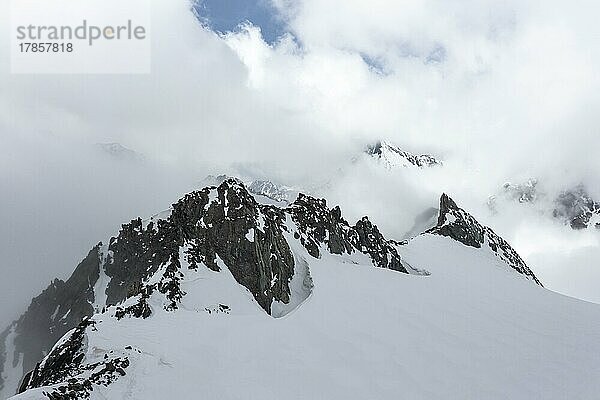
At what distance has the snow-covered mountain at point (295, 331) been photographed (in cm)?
1725

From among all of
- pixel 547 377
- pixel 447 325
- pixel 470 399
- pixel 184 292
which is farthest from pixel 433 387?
pixel 184 292

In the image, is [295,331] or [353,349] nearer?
[353,349]

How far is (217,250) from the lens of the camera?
137ft

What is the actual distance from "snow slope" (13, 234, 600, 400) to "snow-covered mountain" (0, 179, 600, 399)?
85 mm

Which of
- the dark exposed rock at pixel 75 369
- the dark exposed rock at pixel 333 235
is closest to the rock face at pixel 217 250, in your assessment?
the dark exposed rock at pixel 75 369

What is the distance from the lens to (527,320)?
2952 centimetres

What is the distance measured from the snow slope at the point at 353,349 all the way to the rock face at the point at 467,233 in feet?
222

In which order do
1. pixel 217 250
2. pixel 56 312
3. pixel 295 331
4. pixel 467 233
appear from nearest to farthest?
pixel 295 331 → pixel 217 250 → pixel 467 233 → pixel 56 312

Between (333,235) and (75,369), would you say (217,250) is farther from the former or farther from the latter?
(75,369)

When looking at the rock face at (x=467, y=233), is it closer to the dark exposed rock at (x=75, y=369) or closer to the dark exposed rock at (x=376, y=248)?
the dark exposed rock at (x=376, y=248)

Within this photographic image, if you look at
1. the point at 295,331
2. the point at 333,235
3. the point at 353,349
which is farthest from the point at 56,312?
the point at 353,349

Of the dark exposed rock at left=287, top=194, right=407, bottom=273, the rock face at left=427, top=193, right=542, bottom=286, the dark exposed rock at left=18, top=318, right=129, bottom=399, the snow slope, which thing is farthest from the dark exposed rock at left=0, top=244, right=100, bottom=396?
the rock face at left=427, top=193, right=542, bottom=286

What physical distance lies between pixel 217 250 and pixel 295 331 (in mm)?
20030

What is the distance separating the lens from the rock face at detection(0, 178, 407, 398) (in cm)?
2238
